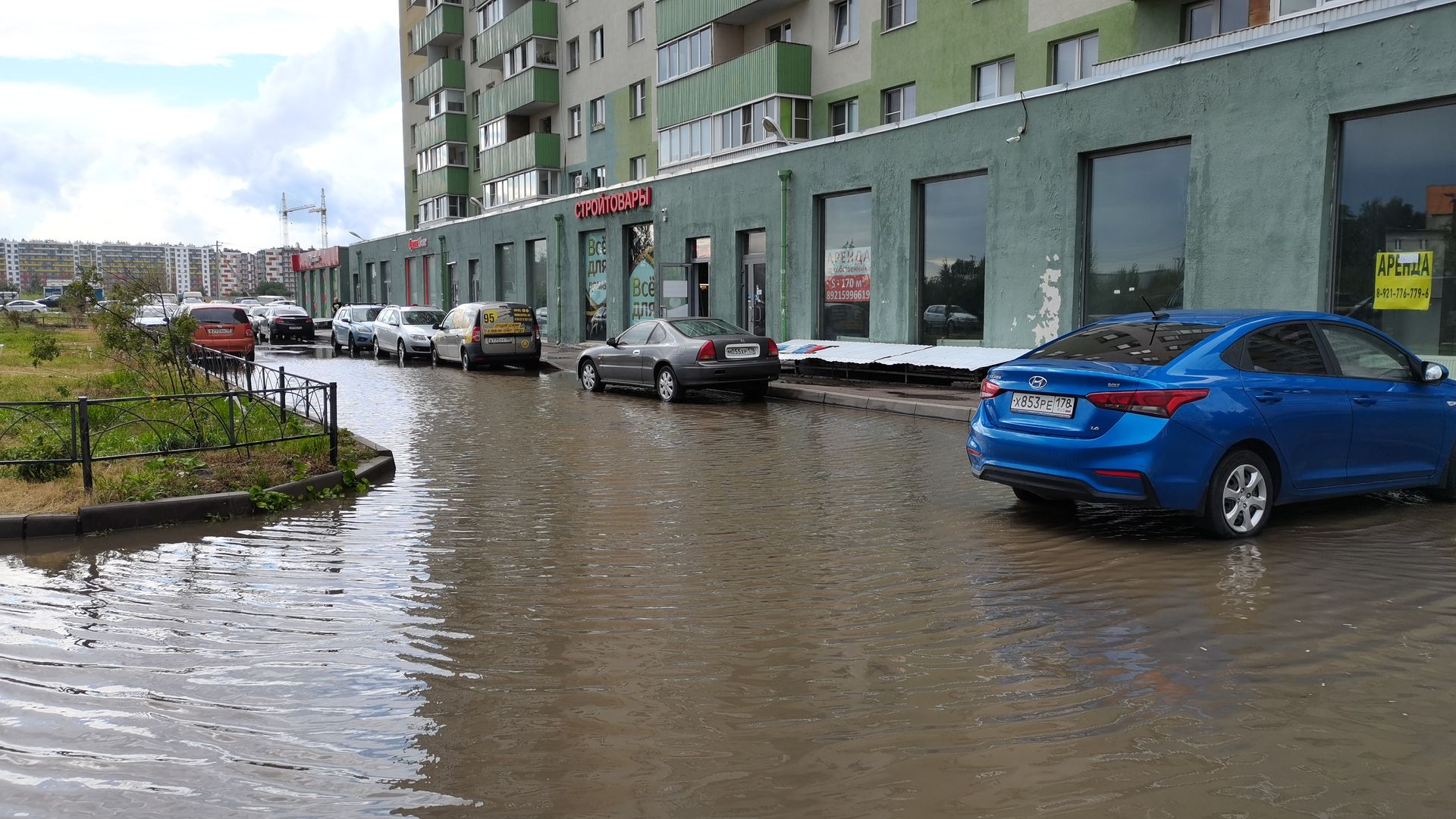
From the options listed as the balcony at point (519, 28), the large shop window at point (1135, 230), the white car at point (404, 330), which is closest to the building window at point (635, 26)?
the balcony at point (519, 28)

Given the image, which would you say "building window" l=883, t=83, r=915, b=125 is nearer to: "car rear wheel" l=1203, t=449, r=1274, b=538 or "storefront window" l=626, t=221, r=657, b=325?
"storefront window" l=626, t=221, r=657, b=325

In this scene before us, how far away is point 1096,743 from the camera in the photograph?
12.5ft

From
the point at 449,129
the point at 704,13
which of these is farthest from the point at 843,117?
the point at 449,129

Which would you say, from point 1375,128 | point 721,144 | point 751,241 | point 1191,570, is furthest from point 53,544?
point 721,144

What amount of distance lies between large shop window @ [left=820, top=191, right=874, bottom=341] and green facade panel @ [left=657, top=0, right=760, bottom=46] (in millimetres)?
8741

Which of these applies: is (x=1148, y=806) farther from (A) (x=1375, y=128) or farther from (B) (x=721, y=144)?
(B) (x=721, y=144)

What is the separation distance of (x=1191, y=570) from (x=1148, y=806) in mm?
3227

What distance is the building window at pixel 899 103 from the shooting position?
25844 millimetres

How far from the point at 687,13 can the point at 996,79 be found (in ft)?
39.8

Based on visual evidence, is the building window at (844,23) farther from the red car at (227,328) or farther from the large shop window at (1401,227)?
the red car at (227,328)

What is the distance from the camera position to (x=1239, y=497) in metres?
7.02

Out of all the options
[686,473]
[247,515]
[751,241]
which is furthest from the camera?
[751,241]

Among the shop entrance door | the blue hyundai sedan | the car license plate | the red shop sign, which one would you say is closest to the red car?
the red shop sign

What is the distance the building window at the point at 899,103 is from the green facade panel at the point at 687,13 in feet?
17.3
